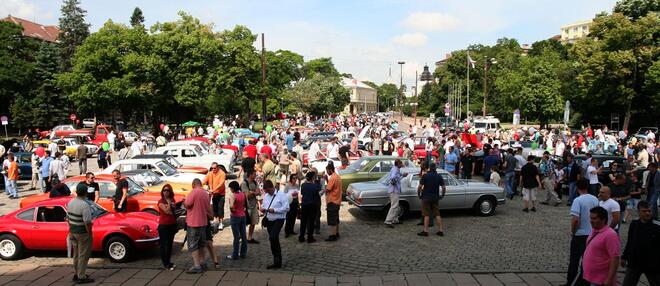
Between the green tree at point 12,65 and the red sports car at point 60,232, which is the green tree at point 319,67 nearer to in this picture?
the green tree at point 12,65

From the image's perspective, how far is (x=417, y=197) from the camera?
13.7m

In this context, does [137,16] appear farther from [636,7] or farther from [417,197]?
[417,197]

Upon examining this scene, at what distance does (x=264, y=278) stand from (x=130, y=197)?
17.5 ft

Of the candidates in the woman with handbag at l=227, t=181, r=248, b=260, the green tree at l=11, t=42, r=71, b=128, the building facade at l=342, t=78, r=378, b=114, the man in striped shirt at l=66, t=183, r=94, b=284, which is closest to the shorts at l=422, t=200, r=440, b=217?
the woman with handbag at l=227, t=181, r=248, b=260

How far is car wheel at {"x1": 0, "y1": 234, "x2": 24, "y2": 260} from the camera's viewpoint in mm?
10023

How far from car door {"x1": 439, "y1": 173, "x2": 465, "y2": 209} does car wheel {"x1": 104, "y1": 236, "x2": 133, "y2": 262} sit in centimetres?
797

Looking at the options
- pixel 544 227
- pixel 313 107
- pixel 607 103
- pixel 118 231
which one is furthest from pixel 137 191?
pixel 313 107

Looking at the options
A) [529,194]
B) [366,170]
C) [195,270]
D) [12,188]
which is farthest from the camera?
[12,188]

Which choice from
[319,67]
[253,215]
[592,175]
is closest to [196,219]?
[253,215]

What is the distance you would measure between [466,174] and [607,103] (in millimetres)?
37186

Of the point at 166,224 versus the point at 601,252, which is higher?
the point at 601,252

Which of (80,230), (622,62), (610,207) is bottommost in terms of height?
(80,230)

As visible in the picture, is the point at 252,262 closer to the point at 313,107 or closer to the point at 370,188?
the point at 370,188

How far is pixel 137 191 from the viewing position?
1301 centimetres
